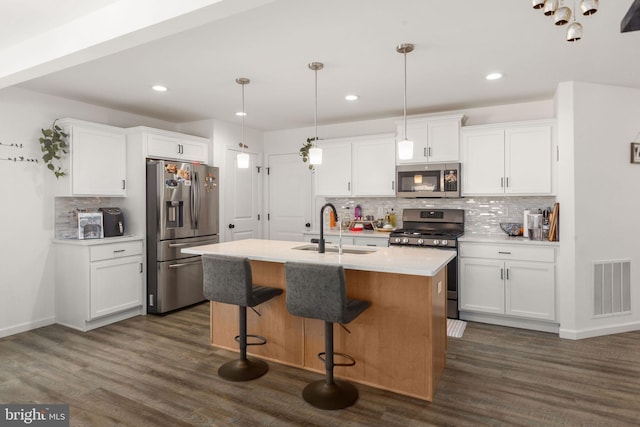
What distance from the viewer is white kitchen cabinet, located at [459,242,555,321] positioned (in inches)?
154

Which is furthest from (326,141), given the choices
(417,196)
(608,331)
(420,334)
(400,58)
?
(608,331)

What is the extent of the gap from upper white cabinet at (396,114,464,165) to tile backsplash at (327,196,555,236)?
0.65 metres

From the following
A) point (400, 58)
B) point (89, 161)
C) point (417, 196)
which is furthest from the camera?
point (417, 196)

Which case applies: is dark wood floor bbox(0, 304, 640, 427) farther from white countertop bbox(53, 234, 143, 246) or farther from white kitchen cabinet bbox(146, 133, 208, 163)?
white kitchen cabinet bbox(146, 133, 208, 163)

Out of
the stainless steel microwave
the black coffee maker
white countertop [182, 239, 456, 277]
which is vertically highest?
the stainless steel microwave

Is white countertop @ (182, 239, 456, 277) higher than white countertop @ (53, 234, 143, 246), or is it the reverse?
white countertop @ (53, 234, 143, 246)

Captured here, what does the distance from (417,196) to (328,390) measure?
2834 mm

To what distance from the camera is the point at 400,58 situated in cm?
316

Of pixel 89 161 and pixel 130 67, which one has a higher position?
pixel 130 67

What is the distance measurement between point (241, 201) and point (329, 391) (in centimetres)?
376

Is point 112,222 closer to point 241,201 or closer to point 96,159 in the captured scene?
point 96,159

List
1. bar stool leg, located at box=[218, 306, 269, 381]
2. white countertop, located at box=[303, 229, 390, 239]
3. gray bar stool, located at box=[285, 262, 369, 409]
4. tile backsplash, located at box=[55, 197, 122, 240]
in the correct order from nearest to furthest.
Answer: gray bar stool, located at box=[285, 262, 369, 409] < bar stool leg, located at box=[218, 306, 269, 381] < tile backsplash, located at box=[55, 197, 122, 240] < white countertop, located at box=[303, 229, 390, 239]

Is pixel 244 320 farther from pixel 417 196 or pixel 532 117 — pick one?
pixel 532 117

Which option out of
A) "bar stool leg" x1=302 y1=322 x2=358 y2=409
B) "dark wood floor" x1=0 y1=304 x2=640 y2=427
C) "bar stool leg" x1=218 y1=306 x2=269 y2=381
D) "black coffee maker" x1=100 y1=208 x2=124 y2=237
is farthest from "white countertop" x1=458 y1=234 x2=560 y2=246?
"black coffee maker" x1=100 y1=208 x2=124 y2=237
